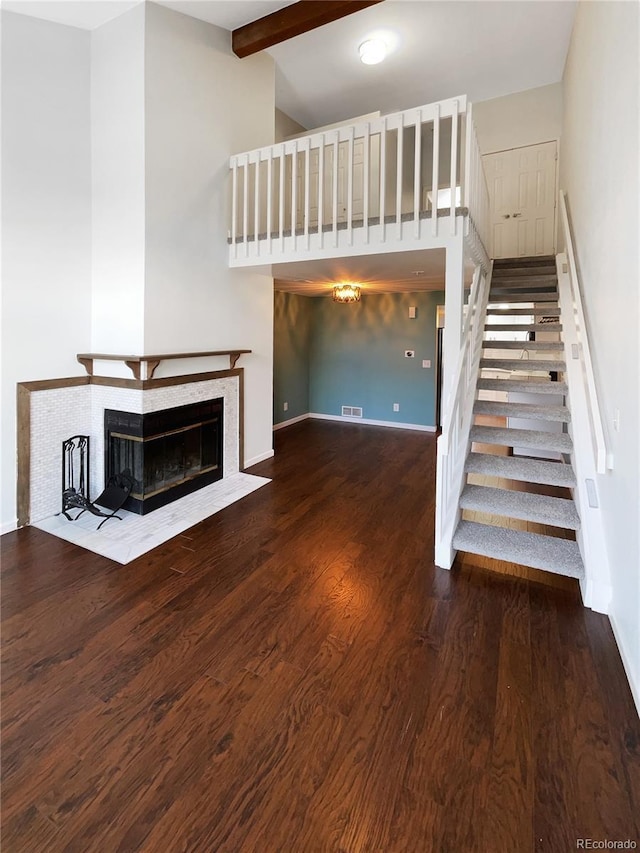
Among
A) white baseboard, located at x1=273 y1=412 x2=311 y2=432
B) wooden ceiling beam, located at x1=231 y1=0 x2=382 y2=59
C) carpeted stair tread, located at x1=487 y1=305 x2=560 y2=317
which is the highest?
wooden ceiling beam, located at x1=231 y1=0 x2=382 y2=59

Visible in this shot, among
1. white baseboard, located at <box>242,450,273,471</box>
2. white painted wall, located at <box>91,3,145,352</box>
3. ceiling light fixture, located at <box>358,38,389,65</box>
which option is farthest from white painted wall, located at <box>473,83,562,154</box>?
white baseboard, located at <box>242,450,273,471</box>

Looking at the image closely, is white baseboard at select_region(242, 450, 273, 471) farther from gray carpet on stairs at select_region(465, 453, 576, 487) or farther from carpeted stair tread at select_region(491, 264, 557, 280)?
carpeted stair tread at select_region(491, 264, 557, 280)

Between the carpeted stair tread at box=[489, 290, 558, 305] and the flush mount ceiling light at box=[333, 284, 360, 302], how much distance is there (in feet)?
5.48

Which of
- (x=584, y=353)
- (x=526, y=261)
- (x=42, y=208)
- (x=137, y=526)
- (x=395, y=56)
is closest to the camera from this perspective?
(x=584, y=353)

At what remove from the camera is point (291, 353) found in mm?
7125

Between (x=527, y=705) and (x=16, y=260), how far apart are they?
4.16 meters

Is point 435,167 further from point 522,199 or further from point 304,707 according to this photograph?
point 522,199

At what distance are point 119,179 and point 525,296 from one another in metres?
4.31

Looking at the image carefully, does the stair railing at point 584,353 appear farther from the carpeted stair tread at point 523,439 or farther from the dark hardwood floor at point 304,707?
the dark hardwood floor at point 304,707

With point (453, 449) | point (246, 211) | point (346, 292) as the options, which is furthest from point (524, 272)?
point (453, 449)

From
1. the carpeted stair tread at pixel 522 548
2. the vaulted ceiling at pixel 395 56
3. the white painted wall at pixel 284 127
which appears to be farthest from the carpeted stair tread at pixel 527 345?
the white painted wall at pixel 284 127

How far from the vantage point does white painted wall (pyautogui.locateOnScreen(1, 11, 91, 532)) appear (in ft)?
10.2

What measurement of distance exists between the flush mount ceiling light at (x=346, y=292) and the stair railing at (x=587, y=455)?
100 inches

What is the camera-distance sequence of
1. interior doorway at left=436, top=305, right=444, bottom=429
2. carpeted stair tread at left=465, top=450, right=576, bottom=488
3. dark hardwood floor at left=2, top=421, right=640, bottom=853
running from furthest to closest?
interior doorway at left=436, top=305, right=444, bottom=429 → carpeted stair tread at left=465, top=450, right=576, bottom=488 → dark hardwood floor at left=2, top=421, right=640, bottom=853
